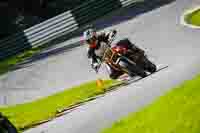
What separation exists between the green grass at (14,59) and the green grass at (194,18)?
928 centimetres

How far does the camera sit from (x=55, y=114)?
1539cm

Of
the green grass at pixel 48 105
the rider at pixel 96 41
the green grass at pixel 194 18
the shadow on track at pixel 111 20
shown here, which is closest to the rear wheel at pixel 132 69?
the rider at pixel 96 41

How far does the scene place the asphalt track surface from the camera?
1191cm

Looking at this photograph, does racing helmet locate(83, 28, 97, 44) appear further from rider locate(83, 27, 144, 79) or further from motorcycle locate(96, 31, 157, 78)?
motorcycle locate(96, 31, 157, 78)

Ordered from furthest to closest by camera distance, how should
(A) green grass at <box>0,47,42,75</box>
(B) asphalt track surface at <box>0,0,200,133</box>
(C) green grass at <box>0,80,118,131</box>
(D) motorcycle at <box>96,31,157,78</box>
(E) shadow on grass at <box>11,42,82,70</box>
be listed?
(A) green grass at <box>0,47,42,75</box> < (E) shadow on grass at <box>11,42,82,70</box> < (D) motorcycle at <box>96,31,157,78</box> < (C) green grass at <box>0,80,118,131</box> < (B) asphalt track surface at <box>0,0,200,133</box>

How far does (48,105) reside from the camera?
17.6 metres

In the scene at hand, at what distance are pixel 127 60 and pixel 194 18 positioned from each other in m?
7.71

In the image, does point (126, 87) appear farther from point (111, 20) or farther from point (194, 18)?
point (111, 20)

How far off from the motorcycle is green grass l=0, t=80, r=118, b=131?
75 cm

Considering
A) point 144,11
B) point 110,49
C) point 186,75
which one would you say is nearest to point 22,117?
point 110,49

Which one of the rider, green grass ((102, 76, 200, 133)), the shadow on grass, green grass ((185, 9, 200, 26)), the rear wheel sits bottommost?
the shadow on grass

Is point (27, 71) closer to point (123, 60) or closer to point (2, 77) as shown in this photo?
point (2, 77)

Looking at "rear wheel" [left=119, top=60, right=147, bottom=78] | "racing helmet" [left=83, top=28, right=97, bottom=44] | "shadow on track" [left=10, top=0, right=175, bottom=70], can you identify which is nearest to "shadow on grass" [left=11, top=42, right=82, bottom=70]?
"shadow on track" [left=10, top=0, right=175, bottom=70]

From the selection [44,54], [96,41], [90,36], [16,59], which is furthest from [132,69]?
[16,59]
